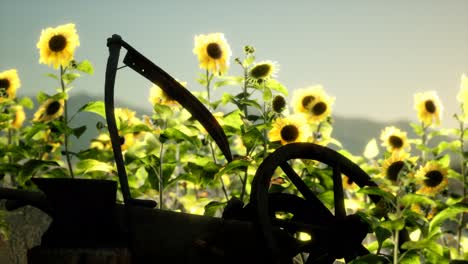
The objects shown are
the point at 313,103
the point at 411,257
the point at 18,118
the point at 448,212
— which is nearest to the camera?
the point at 411,257

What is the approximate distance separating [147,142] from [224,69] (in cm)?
65

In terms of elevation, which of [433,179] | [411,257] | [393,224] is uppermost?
[433,179]

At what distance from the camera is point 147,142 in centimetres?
316

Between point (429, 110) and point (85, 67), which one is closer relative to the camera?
point (85, 67)

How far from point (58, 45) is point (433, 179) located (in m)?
2.07

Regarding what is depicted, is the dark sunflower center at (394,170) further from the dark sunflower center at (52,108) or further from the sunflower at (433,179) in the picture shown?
the dark sunflower center at (52,108)

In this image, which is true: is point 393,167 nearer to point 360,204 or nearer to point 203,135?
point 360,204

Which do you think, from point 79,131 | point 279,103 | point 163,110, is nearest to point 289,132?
point 279,103

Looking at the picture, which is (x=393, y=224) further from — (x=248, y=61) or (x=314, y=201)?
(x=248, y=61)

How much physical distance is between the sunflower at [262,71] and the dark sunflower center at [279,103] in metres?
0.12

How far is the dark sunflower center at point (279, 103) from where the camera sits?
2617 millimetres

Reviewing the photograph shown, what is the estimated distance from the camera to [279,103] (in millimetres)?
2625

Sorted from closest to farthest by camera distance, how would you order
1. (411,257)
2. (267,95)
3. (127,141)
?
(411,257)
(267,95)
(127,141)

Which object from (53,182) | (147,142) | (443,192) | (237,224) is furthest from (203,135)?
(53,182)
